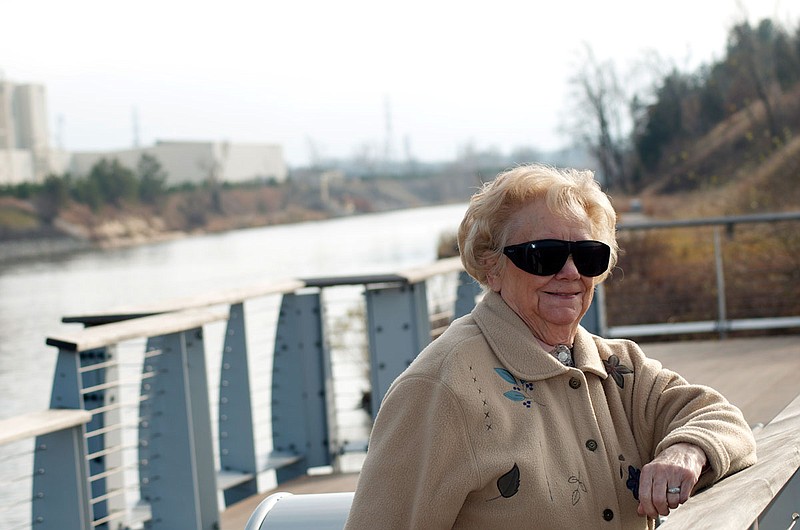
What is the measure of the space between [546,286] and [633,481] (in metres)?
0.33

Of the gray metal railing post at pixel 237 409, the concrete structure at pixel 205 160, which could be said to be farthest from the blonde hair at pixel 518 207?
the concrete structure at pixel 205 160

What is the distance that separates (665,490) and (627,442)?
0.59 feet

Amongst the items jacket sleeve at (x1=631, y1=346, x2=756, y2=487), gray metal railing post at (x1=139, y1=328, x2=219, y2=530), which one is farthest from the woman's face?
gray metal railing post at (x1=139, y1=328, x2=219, y2=530)

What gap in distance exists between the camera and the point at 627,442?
1.66 meters

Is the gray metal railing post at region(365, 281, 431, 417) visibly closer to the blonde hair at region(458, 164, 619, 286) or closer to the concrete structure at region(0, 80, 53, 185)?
the blonde hair at region(458, 164, 619, 286)

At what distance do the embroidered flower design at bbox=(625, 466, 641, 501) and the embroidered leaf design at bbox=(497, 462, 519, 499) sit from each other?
204 millimetres

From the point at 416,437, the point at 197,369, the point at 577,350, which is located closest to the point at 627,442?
the point at 577,350

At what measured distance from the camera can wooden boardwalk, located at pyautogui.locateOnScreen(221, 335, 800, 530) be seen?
4012 mm

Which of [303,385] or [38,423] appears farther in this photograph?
[303,385]

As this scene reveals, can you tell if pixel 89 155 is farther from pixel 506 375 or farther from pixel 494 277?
pixel 506 375

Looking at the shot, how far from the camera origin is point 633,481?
5.30ft

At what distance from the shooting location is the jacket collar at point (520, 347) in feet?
5.23

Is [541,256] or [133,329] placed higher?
[541,256]

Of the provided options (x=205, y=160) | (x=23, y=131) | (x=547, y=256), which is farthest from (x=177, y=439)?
(x=23, y=131)
